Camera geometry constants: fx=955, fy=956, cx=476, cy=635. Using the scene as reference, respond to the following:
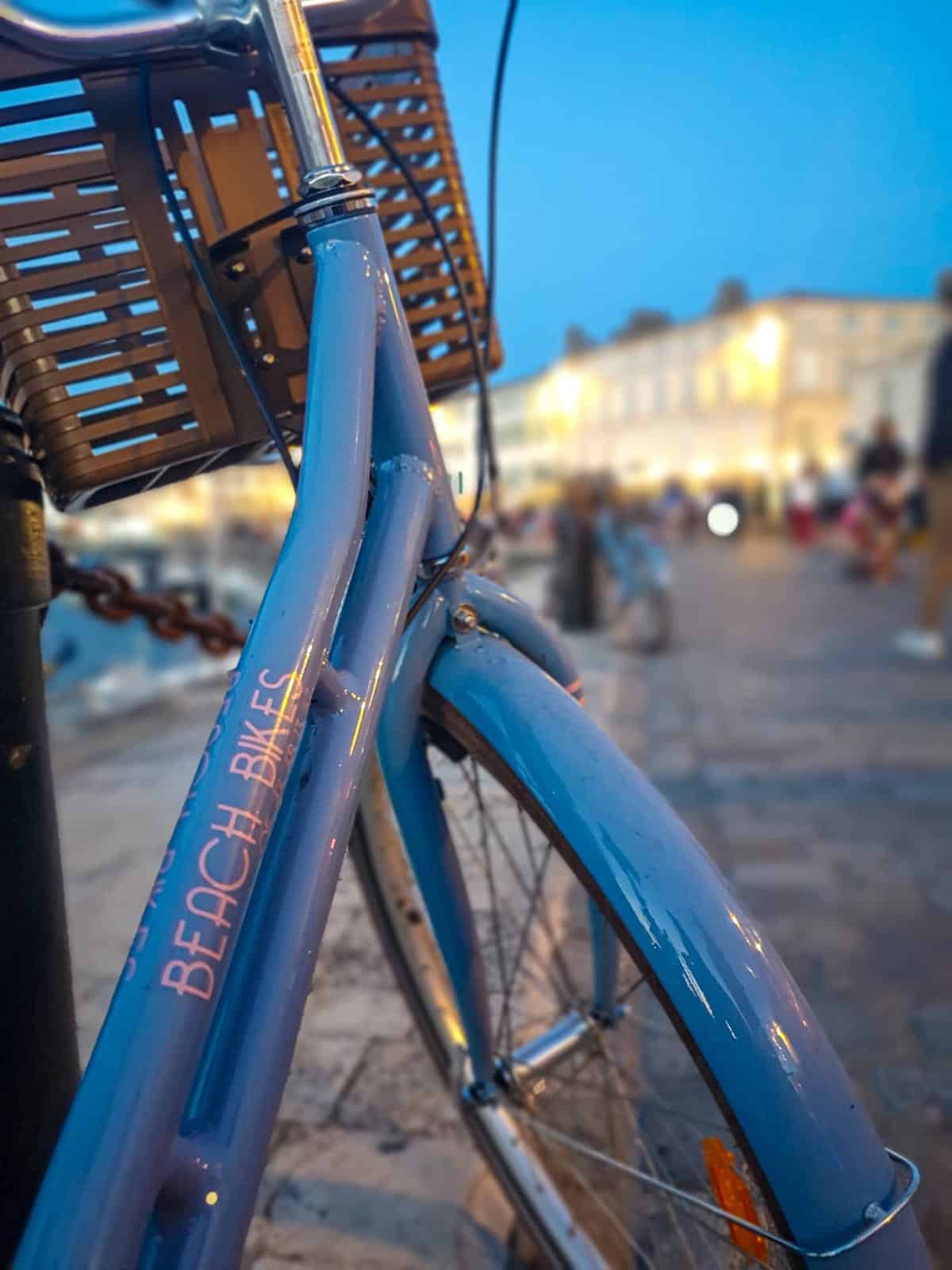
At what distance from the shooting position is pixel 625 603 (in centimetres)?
826

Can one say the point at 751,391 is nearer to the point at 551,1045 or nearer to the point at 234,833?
the point at 551,1045

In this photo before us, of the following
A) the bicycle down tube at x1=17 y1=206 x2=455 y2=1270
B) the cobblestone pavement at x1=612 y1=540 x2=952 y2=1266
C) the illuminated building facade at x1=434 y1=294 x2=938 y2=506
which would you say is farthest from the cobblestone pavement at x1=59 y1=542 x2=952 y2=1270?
the illuminated building facade at x1=434 y1=294 x2=938 y2=506

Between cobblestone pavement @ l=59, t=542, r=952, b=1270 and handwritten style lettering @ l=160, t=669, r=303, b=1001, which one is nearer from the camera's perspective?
handwritten style lettering @ l=160, t=669, r=303, b=1001

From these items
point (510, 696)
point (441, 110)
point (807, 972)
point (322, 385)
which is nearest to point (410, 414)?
point (322, 385)

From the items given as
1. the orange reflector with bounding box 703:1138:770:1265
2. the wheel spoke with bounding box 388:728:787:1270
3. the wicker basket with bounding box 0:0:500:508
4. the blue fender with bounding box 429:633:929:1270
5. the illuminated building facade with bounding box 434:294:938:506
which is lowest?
the illuminated building facade with bounding box 434:294:938:506

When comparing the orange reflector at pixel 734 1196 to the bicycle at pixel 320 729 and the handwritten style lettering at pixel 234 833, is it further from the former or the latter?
the handwritten style lettering at pixel 234 833

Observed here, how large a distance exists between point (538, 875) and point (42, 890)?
0.66 m

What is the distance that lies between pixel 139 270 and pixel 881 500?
10012mm

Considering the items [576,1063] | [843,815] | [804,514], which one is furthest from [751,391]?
[576,1063]

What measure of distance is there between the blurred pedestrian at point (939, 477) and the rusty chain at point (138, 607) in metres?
4.77

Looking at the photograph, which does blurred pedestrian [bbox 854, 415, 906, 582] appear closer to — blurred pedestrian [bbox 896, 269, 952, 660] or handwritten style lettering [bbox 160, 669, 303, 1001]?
blurred pedestrian [bbox 896, 269, 952, 660]

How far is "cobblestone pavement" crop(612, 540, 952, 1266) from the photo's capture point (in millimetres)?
1995

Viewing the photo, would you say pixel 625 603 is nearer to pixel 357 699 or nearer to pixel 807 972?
pixel 807 972

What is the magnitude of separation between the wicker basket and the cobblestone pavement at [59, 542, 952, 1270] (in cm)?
64
